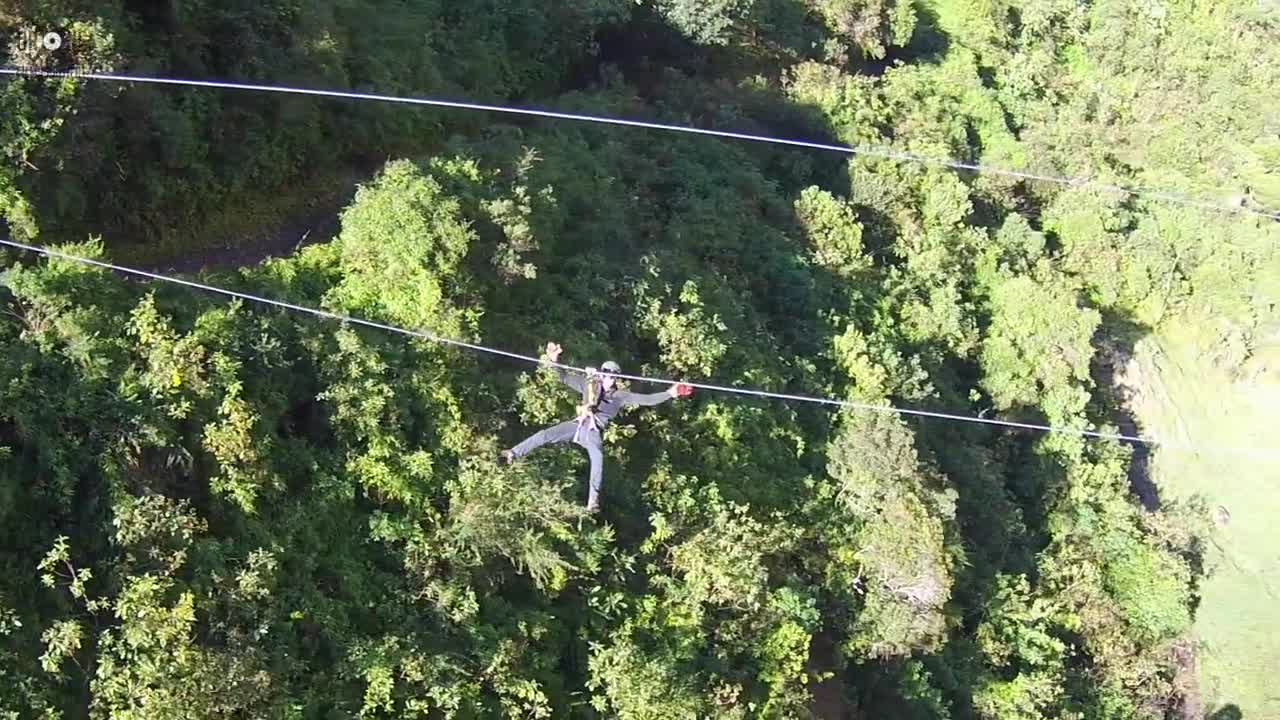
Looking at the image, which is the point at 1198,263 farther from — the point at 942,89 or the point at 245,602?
the point at 245,602

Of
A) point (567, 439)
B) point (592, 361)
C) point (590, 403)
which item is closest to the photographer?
point (590, 403)

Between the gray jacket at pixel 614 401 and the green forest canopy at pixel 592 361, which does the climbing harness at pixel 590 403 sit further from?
the green forest canopy at pixel 592 361

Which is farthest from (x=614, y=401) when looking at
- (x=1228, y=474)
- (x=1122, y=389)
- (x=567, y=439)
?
(x=1228, y=474)

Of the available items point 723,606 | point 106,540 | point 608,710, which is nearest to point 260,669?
point 106,540

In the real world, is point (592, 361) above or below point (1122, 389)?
below

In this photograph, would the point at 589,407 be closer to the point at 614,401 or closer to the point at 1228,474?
the point at 614,401

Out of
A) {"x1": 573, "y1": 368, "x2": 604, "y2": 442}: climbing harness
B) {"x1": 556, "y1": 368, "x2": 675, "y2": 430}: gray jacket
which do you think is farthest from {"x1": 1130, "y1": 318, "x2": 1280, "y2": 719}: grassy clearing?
{"x1": 573, "y1": 368, "x2": 604, "y2": 442}: climbing harness

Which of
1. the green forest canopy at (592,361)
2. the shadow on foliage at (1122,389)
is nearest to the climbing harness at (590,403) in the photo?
the green forest canopy at (592,361)
